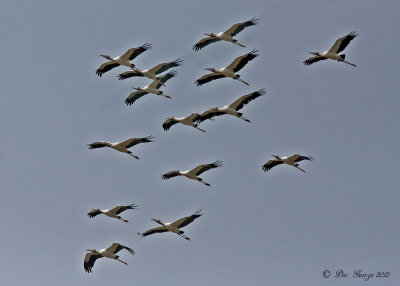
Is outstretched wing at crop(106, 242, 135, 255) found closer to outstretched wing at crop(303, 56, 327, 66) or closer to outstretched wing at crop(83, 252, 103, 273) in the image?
outstretched wing at crop(83, 252, 103, 273)

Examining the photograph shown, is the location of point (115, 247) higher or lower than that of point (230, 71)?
lower

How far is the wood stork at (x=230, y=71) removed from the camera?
77.9m

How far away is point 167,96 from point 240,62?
497 cm

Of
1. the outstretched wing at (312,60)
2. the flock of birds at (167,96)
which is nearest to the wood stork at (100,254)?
the flock of birds at (167,96)

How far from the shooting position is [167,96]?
81000mm

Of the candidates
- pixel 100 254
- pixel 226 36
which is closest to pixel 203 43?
pixel 226 36

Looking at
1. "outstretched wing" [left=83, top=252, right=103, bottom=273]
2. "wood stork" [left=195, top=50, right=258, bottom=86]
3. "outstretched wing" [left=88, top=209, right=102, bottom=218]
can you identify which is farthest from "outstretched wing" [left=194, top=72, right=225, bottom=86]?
"outstretched wing" [left=83, top=252, right=103, bottom=273]

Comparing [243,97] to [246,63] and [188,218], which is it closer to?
[246,63]

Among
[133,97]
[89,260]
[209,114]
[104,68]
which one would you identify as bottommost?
[89,260]

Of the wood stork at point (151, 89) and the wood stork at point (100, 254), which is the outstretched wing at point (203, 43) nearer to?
the wood stork at point (151, 89)

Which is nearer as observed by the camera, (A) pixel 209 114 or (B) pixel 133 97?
(A) pixel 209 114

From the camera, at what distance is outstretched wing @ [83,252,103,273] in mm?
80188

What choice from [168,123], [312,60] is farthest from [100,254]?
[312,60]

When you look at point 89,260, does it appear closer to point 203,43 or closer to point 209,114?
point 209,114
